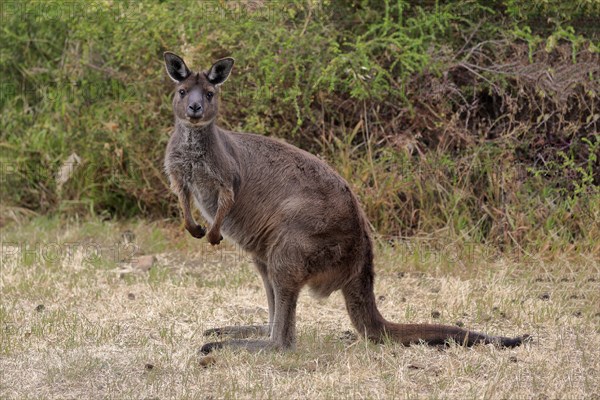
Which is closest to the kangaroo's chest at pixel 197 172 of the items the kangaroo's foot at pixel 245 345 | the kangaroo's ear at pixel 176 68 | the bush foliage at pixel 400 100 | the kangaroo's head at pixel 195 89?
the kangaroo's head at pixel 195 89

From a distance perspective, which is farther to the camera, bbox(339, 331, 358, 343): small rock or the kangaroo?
bbox(339, 331, 358, 343): small rock

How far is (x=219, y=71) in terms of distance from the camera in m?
5.23

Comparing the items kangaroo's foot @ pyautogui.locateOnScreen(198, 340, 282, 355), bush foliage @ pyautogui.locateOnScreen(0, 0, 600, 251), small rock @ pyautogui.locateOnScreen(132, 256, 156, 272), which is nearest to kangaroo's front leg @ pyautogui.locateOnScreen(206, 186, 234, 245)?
kangaroo's foot @ pyautogui.locateOnScreen(198, 340, 282, 355)

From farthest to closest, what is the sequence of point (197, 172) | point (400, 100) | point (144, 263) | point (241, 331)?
1. point (400, 100)
2. point (144, 263)
3. point (241, 331)
4. point (197, 172)

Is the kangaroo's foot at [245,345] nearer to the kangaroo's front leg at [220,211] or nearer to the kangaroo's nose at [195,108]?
the kangaroo's front leg at [220,211]

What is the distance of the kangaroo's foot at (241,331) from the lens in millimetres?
5344

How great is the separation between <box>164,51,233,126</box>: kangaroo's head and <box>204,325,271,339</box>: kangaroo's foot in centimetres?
116

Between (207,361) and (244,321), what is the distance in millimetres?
1094

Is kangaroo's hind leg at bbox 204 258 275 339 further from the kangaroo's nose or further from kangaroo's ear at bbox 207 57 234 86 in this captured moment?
kangaroo's ear at bbox 207 57 234 86

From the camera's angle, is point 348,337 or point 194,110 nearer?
point 194,110

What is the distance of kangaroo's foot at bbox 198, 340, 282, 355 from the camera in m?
4.90

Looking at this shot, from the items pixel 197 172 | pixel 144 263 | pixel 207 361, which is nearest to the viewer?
pixel 207 361

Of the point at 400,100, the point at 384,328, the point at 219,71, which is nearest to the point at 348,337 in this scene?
the point at 384,328

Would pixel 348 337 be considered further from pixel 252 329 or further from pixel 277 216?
pixel 277 216
